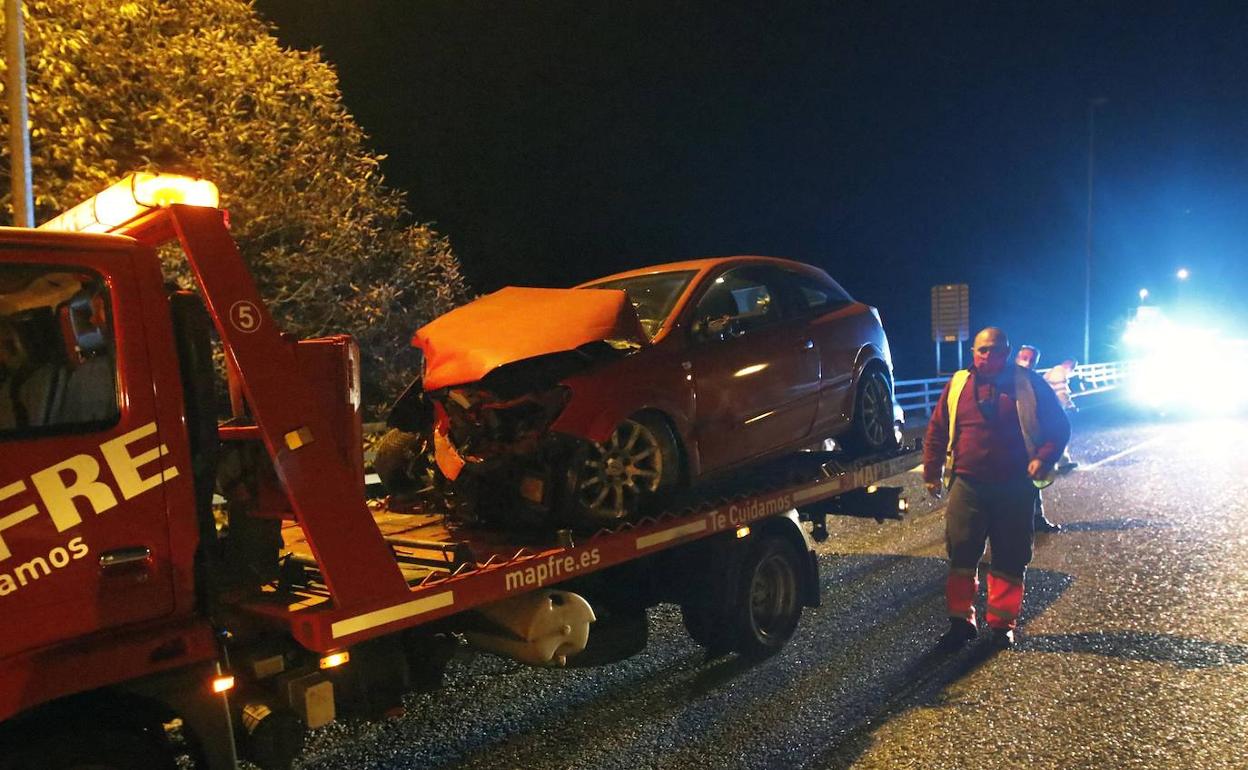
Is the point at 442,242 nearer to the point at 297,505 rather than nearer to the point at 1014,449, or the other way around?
the point at 1014,449

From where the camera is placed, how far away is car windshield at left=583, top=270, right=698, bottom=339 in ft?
18.4

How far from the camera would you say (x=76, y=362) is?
3045 millimetres

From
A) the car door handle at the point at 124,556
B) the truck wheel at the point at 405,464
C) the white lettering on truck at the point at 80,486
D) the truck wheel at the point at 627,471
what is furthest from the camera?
the truck wheel at the point at 405,464

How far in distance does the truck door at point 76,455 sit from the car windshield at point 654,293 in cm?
279

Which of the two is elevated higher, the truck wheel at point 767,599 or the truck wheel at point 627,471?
the truck wheel at point 627,471

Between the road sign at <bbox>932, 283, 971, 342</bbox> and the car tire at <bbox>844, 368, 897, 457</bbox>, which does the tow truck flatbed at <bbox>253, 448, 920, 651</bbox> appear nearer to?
the car tire at <bbox>844, 368, 897, 457</bbox>

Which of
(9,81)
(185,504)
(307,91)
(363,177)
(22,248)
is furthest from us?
(363,177)

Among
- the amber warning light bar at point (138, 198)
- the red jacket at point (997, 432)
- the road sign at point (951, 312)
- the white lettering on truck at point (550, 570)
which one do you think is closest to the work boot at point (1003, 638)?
the red jacket at point (997, 432)

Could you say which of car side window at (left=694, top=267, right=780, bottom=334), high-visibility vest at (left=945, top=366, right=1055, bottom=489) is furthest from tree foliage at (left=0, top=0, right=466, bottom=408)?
high-visibility vest at (left=945, top=366, right=1055, bottom=489)

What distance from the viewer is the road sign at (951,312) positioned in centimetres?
2316

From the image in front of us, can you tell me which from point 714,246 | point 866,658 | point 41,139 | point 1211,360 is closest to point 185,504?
point 866,658

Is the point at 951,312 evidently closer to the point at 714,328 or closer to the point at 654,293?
the point at 654,293

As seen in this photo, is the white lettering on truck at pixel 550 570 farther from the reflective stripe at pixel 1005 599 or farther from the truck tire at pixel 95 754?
the reflective stripe at pixel 1005 599

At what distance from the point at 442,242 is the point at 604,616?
31.1 feet
